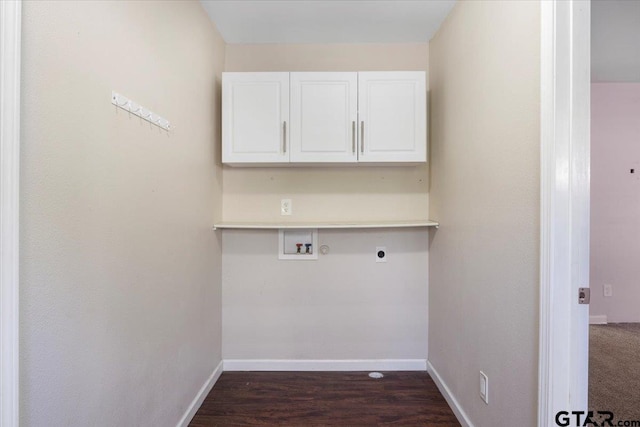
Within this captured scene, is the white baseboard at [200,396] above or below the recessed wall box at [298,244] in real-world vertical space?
below

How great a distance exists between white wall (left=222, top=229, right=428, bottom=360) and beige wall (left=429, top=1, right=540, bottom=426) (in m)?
0.25

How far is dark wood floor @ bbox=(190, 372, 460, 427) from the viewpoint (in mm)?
1818

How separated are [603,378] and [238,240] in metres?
2.88

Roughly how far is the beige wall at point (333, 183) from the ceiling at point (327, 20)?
0.29 feet

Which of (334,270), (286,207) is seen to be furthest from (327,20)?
(334,270)

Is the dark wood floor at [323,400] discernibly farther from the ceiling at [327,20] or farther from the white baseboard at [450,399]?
the ceiling at [327,20]

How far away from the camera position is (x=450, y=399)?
192cm

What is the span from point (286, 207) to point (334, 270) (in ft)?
2.05

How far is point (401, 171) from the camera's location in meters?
2.39

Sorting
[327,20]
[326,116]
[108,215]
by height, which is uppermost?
[327,20]

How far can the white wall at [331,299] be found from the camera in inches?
93.4

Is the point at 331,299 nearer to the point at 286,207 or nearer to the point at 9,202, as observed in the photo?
the point at 286,207

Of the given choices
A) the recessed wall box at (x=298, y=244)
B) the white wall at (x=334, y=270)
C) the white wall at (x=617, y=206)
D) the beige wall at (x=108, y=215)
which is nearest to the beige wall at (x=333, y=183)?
the white wall at (x=334, y=270)

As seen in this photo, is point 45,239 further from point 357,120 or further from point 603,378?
point 603,378
